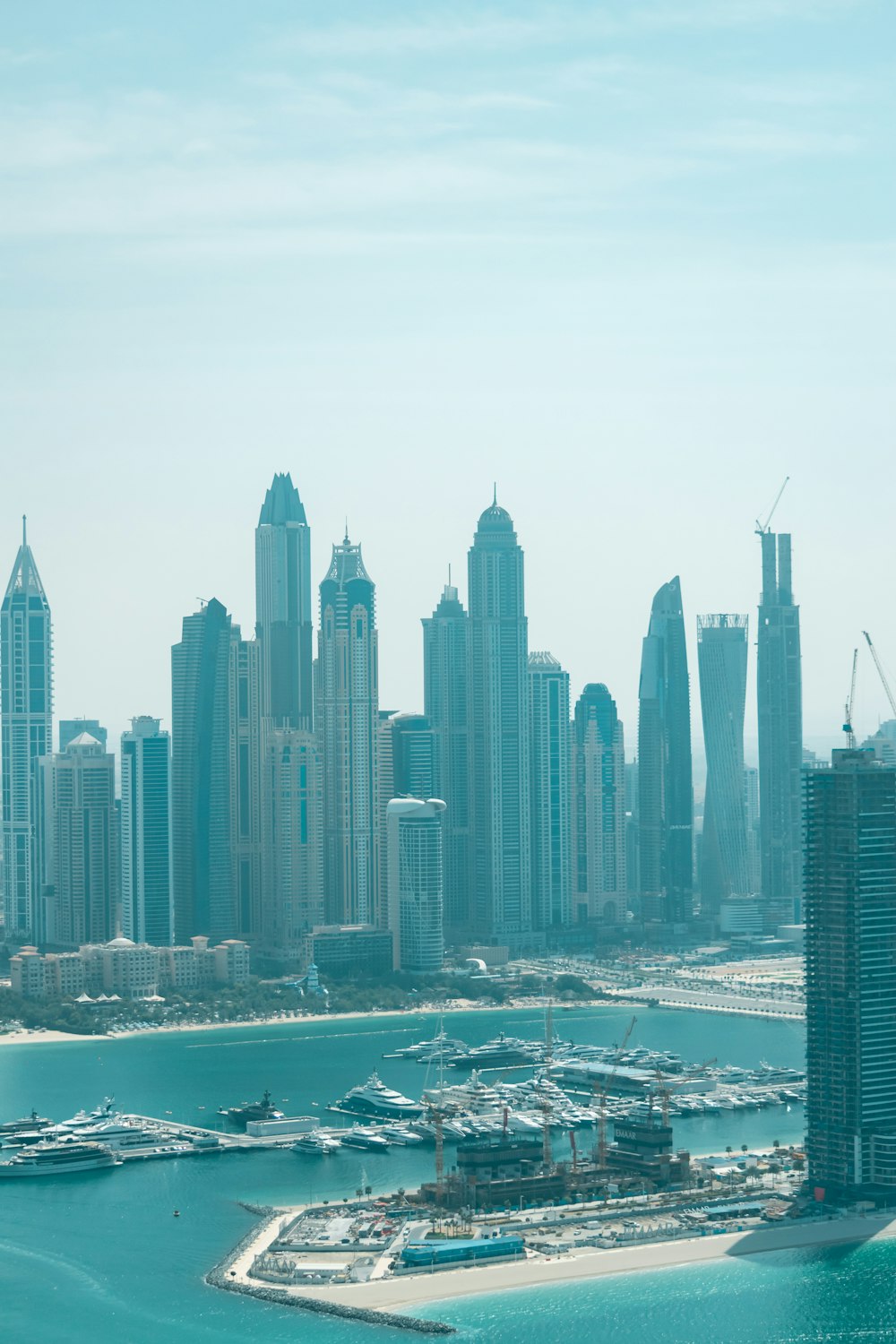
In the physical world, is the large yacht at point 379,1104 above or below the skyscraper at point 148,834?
below

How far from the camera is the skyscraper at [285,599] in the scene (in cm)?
7725

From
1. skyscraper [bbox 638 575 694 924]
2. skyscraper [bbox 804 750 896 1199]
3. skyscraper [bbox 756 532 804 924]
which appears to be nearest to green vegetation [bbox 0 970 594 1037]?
skyscraper [bbox 638 575 694 924]

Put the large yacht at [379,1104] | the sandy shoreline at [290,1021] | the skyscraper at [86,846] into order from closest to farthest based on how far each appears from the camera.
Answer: the large yacht at [379,1104]
the sandy shoreline at [290,1021]
the skyscraper at [86,846]

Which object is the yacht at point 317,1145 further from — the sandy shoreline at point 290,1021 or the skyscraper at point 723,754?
the skyscraper at point 723,754

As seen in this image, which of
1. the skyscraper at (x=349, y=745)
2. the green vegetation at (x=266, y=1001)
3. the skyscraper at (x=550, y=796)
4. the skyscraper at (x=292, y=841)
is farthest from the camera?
the skyscraper at (x=550, y=796)

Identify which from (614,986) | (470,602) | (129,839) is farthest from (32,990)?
(470,602)

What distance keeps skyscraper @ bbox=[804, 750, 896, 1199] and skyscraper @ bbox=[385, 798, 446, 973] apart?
1146 inches

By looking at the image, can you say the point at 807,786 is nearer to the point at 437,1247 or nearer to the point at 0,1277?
the point at 437,1247

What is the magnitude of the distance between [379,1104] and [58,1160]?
22.4ft

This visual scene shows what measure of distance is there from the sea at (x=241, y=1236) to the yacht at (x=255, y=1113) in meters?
0.43

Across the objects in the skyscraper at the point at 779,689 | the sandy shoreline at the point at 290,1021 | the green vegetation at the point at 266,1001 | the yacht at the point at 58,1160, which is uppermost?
the skyscraper at the point at 779,689

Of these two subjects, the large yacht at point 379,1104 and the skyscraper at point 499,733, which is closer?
the large yacht at point 379,1104

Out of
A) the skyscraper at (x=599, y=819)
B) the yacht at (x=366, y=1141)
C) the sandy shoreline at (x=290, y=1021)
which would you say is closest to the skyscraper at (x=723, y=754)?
the skyscraper at (x=599, y=819)

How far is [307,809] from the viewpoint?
71812mm
